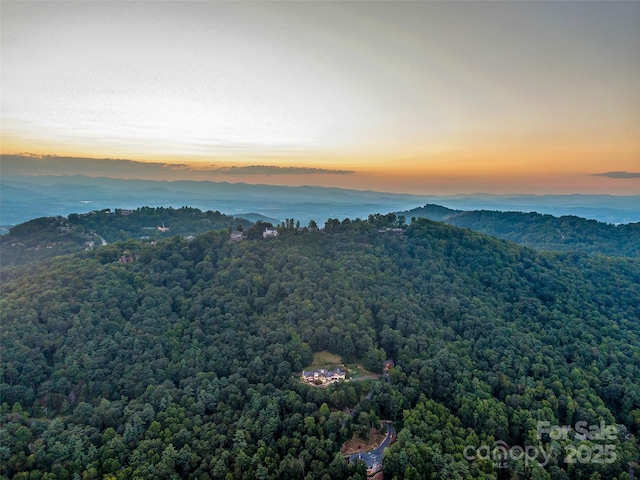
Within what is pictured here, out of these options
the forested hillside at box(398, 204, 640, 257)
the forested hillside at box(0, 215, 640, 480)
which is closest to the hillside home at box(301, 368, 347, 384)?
the forested hillside at box(0, 215, 640, 480)

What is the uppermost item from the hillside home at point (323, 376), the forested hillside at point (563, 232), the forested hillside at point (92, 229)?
the forested hillside at point (563, 232)

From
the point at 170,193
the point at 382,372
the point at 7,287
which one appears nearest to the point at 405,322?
the point at 382,372

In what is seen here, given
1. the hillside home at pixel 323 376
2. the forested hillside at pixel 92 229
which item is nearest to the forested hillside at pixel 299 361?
the hillside home at pixel 323 376

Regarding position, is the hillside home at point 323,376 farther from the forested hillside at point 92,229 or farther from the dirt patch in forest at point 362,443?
the forested hillside at point 92,229

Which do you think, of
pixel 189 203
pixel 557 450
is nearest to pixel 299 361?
pixel 557 450

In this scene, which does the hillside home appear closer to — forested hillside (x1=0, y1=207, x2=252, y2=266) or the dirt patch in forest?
the dirt patch in forest

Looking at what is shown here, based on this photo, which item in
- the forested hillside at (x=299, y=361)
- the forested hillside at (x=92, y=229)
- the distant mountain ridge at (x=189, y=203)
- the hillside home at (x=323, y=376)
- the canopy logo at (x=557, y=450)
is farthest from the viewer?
the distant mountain ridge at (x=189, y=203)
